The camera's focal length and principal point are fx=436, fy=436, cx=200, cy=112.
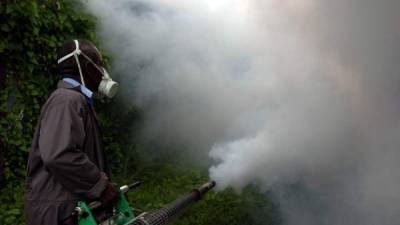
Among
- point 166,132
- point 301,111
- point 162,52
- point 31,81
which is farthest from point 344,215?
point 31,81

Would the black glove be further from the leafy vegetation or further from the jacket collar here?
the leafy vegetation

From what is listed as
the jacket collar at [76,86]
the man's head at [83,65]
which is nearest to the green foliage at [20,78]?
the man's head at [83,65]

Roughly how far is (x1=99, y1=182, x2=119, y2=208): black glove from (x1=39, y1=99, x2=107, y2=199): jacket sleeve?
33mm

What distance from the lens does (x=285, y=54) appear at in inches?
227

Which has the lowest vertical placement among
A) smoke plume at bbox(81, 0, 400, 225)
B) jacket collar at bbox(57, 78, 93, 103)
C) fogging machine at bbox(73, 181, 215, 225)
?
fogging machine at bbox(73, 181, 215, 225)

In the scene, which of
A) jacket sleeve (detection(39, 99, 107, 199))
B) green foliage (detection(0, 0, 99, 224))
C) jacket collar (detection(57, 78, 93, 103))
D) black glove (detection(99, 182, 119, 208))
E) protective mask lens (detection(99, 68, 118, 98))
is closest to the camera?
jacket sleeve (detection(39, 99, 107, 199))

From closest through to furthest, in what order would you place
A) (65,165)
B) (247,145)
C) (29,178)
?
(65,165), (29,178), (247,145)

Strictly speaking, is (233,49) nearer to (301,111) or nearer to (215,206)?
(301,111)

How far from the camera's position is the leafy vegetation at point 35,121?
4441 millimetres

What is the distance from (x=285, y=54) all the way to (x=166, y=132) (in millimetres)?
2127

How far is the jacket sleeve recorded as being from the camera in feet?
7.09

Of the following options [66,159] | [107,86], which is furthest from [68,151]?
[107,86]

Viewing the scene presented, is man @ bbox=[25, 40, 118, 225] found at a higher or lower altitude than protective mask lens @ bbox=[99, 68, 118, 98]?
lower

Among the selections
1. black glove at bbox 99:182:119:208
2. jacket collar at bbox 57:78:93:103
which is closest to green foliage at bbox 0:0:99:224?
jacket collar at bbox 57:78:93:103
